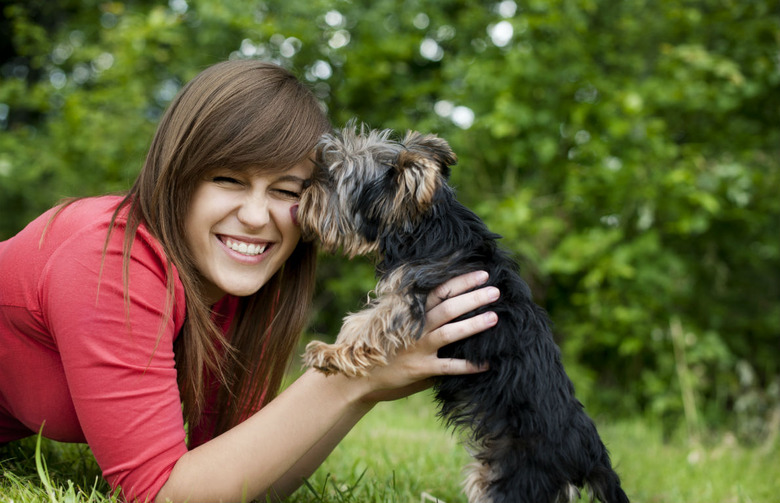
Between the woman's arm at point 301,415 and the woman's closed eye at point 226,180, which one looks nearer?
the woman's arm at point 301,415

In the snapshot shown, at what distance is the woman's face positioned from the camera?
2408 millimetres

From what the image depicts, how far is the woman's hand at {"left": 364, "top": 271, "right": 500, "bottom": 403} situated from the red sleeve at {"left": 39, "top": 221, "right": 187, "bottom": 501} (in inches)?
29.0

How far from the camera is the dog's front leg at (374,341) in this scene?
2.33 meters

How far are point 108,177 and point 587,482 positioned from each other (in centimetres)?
606

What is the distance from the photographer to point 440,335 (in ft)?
7.37

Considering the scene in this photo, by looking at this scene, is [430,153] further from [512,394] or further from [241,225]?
[512,394]

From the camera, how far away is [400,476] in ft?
10.4

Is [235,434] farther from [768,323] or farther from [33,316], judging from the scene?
[768,323]

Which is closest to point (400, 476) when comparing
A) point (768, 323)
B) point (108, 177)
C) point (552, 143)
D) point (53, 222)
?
point (53, 222)

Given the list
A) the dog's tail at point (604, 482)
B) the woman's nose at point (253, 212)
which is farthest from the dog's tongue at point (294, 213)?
the dog's tail at point (604, 482)

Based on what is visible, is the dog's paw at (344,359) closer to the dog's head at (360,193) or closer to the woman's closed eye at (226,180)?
the dog's head at (360,193)

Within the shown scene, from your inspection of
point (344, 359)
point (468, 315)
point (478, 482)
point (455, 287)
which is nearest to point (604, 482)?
point (478, 482)

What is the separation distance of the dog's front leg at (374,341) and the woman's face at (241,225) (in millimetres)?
393

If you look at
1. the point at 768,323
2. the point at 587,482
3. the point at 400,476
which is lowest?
the point at 768,323
